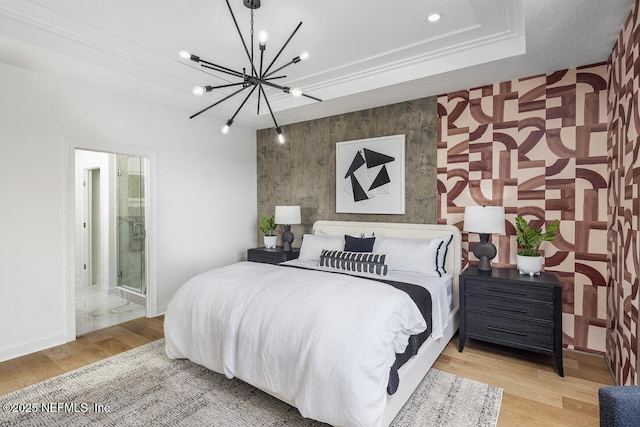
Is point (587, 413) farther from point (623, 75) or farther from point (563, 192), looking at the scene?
point (623, 75)

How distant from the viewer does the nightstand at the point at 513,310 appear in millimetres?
2631

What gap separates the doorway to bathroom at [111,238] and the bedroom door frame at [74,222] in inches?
3.9

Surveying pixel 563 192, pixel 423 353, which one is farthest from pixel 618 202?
pixel 423 353

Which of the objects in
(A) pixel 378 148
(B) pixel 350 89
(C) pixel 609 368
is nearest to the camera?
(C) pixel 609 368

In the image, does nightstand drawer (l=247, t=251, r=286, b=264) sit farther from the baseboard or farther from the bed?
the baseboard

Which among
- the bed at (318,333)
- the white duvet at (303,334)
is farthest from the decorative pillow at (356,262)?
the white duvet at (303,334)

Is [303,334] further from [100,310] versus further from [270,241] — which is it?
[100,310]

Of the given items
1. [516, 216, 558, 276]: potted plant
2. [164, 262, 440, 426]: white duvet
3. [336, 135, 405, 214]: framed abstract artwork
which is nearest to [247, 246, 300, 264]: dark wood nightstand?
[336, 135, 405, 214]: framed abstract artwork

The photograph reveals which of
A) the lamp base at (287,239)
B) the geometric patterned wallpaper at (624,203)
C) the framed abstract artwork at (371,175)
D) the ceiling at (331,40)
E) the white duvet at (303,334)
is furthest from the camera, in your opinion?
the lamp base at (287,239)

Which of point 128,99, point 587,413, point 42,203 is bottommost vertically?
point 587,413

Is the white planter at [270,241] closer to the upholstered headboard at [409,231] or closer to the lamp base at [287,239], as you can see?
the lamp base at [287,239]

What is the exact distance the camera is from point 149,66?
3.24m

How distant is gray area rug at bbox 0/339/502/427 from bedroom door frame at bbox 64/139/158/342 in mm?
886

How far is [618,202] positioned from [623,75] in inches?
35.5
